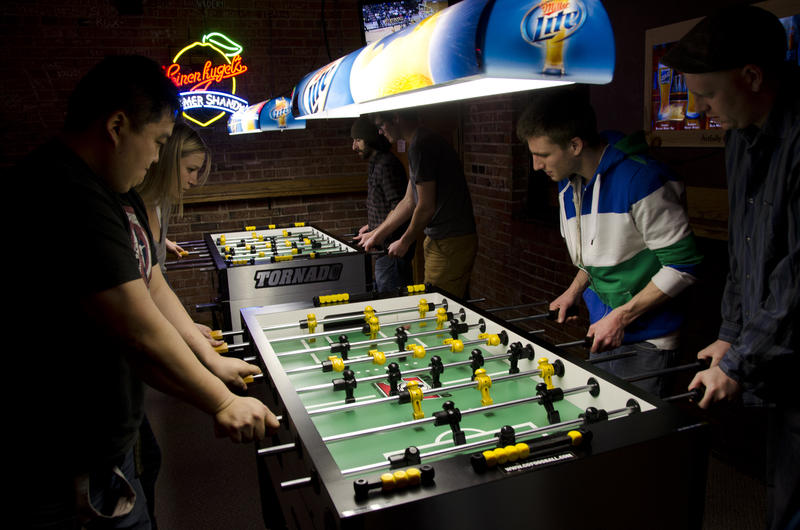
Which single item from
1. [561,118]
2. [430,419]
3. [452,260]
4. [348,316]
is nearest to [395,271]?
[452,260]

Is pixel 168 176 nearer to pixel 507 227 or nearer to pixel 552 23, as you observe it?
pixel 552 23

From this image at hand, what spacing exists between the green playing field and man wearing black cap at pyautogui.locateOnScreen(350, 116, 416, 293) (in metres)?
1.85

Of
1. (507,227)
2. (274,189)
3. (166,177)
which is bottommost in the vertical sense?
(507,227)

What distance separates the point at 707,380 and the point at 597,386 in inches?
11.1

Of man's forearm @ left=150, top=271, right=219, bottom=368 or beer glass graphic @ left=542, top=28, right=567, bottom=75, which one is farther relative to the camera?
man's forearm @ left=150, top=271, right=219, bottom=368

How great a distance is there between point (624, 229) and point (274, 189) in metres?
4.81

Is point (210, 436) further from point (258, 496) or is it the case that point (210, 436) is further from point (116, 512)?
point (116, 512)

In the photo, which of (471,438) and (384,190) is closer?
(471,438)

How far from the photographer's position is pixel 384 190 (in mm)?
4254

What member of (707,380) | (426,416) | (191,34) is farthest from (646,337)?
(191,34)

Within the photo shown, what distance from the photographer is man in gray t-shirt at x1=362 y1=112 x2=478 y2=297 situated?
143 inches

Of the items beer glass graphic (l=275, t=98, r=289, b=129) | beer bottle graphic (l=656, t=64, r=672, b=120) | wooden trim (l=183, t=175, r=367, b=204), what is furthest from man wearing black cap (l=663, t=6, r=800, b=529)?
wooden trim (l=183, t=175, r=367, b=204)

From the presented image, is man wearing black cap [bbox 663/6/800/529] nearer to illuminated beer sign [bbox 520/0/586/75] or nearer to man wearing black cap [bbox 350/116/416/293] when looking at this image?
illuminated beer sign [bbox 520/0/586/75]

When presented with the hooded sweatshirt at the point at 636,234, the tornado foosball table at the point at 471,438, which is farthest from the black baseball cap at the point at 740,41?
the tornado foosball table at the point at 471,438
